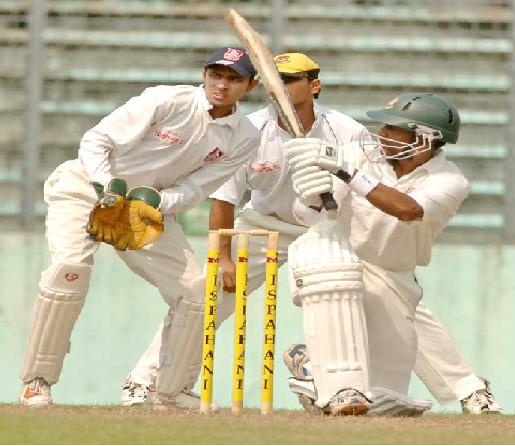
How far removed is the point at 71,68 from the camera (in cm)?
848

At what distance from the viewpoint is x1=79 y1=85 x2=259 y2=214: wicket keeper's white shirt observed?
6.73 m

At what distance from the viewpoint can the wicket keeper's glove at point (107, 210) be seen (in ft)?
20.7

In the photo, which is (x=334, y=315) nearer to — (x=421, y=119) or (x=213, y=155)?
(x=421, y=119)

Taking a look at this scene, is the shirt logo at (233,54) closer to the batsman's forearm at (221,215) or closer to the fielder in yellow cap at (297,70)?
the fielder in yellow cap at (297,70)

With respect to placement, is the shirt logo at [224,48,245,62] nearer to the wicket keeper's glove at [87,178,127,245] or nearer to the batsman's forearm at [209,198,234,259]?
the wicket keeper's glove at [87,178,127,245]

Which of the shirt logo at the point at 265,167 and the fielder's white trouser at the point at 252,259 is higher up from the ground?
the shirt logo at the point at 265,167

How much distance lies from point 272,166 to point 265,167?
0.03 m

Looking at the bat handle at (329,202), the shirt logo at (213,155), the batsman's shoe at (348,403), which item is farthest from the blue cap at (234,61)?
the batsman's shoe at (348,403)

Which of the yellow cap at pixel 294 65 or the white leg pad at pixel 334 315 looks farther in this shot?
the yellow cap at pixel 294 65

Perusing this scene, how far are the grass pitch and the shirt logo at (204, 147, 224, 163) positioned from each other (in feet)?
3.36

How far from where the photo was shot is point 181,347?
22.4 feet

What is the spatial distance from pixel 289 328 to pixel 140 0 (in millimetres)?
1495

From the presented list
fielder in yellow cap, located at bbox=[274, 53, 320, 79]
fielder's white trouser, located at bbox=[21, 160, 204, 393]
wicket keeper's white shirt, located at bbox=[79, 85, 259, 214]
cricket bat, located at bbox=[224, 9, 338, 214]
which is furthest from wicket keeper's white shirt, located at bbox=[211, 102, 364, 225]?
cricket bat, located at bbox=[224, 9, 338, 214]

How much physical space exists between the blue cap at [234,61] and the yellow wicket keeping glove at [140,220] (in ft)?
1.65
